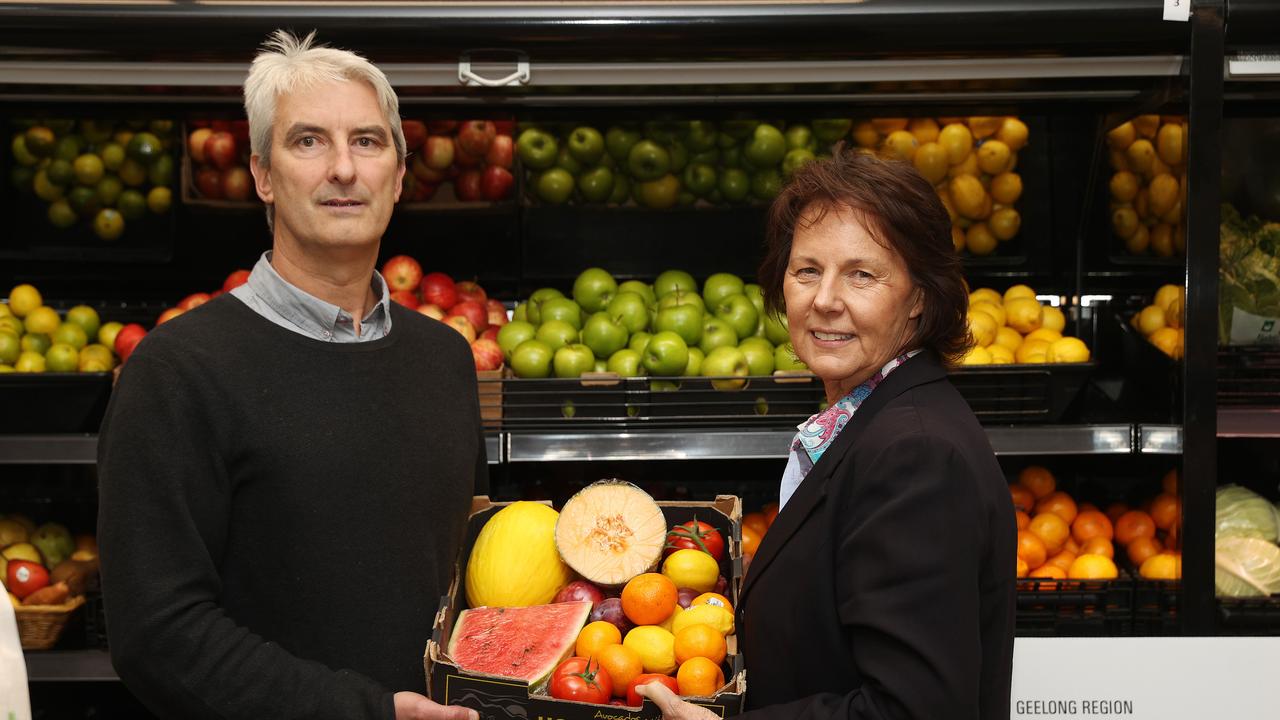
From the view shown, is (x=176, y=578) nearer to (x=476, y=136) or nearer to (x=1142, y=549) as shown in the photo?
(x=476, y=136)

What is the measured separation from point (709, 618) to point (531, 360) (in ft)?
4.11

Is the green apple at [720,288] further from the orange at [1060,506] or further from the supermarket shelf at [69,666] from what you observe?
the supermarket shelf at [69,666]

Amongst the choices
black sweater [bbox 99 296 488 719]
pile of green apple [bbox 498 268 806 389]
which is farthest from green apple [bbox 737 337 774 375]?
black sweater [bbox 99 296 488 719]

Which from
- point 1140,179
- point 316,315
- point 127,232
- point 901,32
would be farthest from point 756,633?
point 127,232

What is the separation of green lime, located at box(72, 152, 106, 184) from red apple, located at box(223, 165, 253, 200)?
0.37m

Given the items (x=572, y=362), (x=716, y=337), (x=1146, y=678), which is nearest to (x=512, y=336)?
(x=572, y=362)

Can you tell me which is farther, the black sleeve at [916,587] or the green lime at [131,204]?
the green lime at [131,204]

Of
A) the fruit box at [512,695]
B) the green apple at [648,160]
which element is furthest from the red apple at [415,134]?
the fruit box at [512,695]

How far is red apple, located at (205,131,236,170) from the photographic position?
3.07 m

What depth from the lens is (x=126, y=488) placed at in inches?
61.1

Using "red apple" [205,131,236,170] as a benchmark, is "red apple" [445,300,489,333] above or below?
below

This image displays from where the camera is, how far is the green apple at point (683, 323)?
2.79m

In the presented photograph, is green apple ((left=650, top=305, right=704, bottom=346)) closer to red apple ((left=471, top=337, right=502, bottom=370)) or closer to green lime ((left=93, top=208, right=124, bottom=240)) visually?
red apple ((left=471, top=337, right=502, bottom=370))

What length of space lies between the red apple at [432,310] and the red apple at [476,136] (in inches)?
19.7
